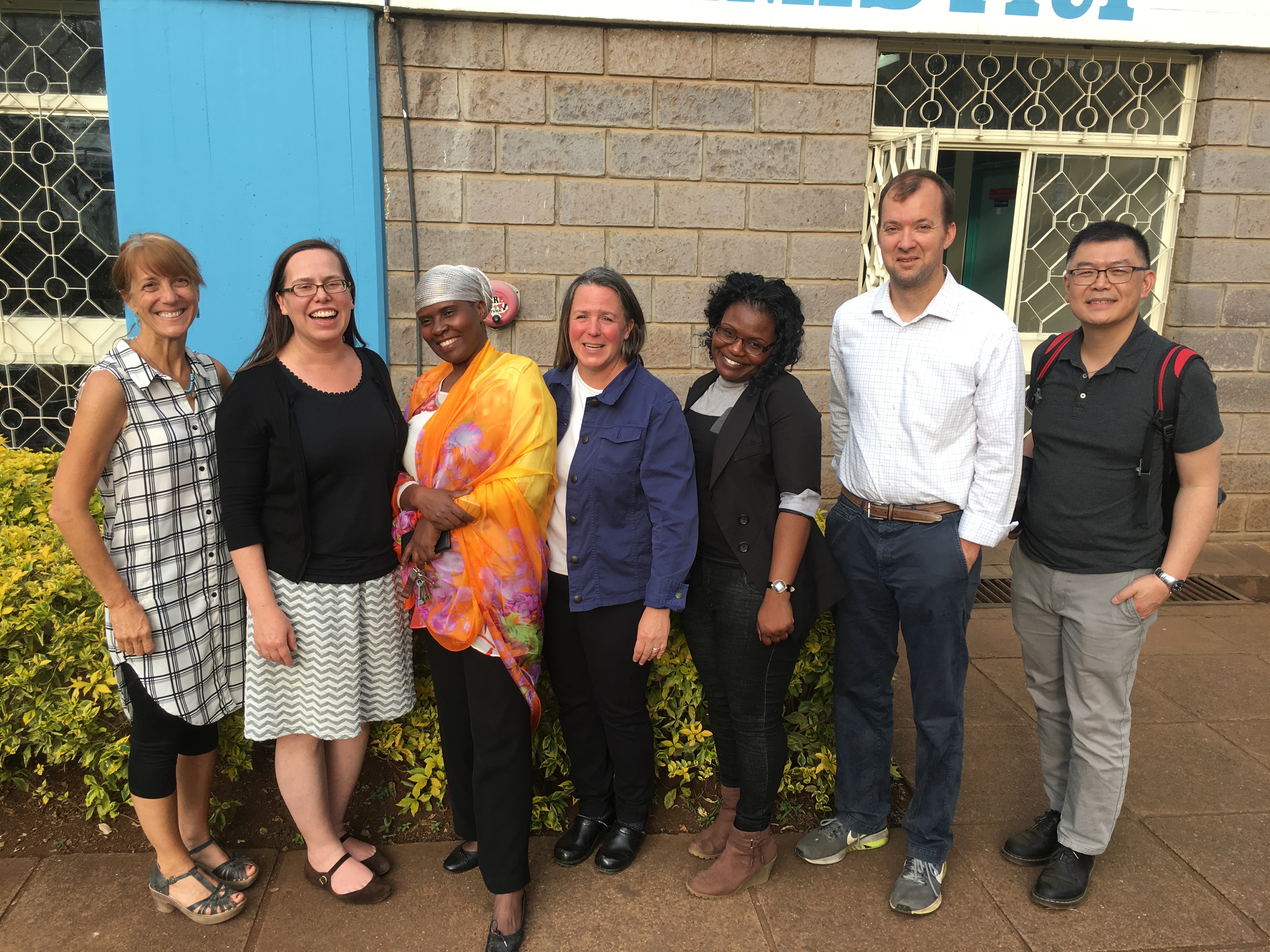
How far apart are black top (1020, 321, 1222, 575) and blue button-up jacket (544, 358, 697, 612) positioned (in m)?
1.10

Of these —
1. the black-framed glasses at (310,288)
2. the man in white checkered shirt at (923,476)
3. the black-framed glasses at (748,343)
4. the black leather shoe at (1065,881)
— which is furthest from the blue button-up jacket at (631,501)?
the black leather shoe at (1065,881)

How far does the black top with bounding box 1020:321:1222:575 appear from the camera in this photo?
2410mm

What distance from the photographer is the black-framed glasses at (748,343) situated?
244 cm

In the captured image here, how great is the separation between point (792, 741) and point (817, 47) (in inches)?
164

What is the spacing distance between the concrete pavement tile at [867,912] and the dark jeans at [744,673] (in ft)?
0.78

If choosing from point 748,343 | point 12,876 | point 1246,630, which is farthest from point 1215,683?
point 12,876

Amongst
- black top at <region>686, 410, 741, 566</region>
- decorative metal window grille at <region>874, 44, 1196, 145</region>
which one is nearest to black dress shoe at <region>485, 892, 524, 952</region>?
black top at <region>686, 410, 741, 566</region>

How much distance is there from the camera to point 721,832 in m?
2.86

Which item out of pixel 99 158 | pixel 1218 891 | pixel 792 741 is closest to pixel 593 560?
pixel 792 741

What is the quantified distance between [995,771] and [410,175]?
4.38 m

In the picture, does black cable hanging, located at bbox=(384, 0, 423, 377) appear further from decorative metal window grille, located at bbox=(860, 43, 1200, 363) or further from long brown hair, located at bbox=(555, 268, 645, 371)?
decorative metal window grille, located at bbox=(860, 43, 1200, 363)

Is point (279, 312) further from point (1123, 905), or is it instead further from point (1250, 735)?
point (1250, 735)

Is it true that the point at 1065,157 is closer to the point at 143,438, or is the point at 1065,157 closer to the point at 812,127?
the point at 812,127

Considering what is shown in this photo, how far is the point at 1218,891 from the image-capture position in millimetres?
2725
